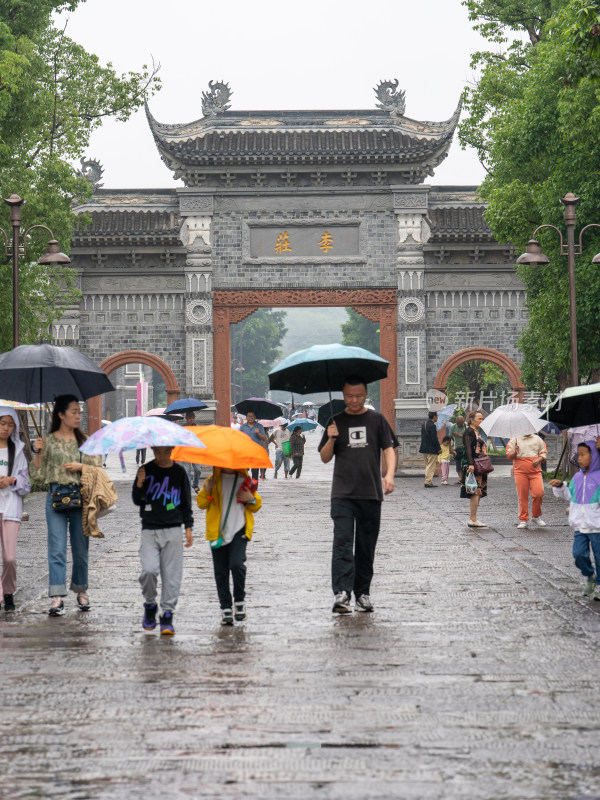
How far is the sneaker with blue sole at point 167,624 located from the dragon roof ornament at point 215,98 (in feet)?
88.7

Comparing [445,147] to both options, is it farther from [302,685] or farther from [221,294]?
[302,685]

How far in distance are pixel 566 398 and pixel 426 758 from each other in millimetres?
5158

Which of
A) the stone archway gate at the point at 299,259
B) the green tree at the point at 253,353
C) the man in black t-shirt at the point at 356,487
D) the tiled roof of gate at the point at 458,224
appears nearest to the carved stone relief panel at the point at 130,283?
the stone archway gate at the point at 299,259

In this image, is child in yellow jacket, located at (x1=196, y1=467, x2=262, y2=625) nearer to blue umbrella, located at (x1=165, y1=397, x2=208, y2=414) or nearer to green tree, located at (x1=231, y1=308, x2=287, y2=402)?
blue umbrella, located at (x1=165, y1=397, x2=208, y2=414)

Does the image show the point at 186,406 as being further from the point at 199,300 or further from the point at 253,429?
the point at 199,300

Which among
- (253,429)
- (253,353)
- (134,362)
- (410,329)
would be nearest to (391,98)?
(410,329)

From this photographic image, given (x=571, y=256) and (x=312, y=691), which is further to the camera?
(x=571, y=256)

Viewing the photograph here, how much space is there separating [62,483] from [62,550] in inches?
19.6

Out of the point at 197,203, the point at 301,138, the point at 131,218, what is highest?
the point at 301,138

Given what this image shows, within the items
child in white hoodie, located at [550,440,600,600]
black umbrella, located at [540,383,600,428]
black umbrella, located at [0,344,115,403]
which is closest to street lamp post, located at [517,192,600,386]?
black umbrella, located at [540,383,600,428]

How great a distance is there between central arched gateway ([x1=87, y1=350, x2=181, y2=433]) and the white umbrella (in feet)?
58.5

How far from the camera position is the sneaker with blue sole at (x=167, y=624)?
7781mm

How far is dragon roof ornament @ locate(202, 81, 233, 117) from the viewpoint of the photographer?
33094 mm

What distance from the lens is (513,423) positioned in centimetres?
1494
